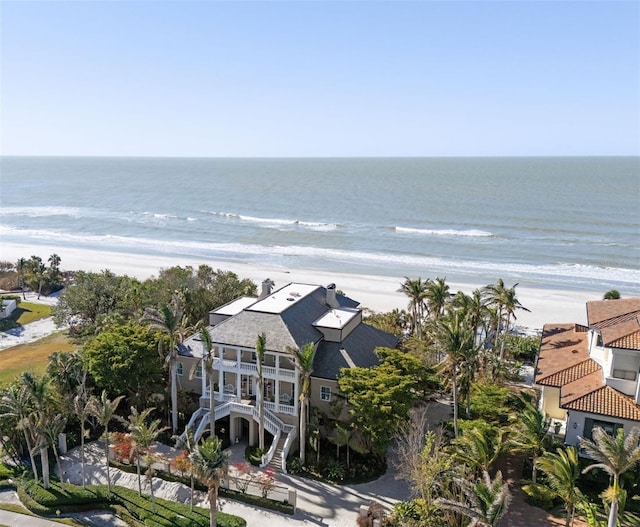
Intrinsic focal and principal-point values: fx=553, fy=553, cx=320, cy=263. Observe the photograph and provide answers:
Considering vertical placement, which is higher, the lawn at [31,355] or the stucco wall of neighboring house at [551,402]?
the stucco wall of neighboring house at [551,402]

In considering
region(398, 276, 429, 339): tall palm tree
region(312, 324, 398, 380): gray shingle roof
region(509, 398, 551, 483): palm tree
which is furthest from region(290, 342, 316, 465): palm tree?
region(398, 276, 429, 339): tall palm tree

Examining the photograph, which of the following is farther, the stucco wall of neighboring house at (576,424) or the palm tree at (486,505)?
the stucco wall of neighboring house at (576,424)

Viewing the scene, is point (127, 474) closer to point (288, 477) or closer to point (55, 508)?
point (55, 508)

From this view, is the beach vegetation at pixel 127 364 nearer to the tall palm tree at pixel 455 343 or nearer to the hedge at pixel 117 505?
the hedge at pixel 117 505

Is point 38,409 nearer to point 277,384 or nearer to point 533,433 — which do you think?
point 277,384

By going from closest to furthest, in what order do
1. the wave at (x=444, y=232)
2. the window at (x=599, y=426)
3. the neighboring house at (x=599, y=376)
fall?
the window at (x=599, y=426) → the neighboring house at (x=599, y=376) → the wave at (x=444, y=232)

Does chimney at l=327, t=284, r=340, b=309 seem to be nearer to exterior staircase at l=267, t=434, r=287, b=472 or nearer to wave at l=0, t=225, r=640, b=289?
exterior staircase at l=267, t=434, r=287, b=472

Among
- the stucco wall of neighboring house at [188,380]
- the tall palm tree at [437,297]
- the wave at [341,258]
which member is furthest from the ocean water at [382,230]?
the stucco wall of neighboring house at [188,380]
